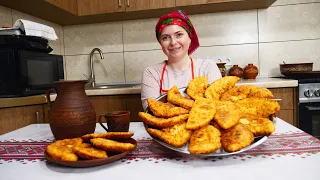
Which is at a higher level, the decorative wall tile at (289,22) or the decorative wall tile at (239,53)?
the decorative wall tile at (289,22)

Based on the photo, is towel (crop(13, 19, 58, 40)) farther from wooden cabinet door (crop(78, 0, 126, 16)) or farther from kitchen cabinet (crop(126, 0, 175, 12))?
kitchen cabinet (crop(126, 0, 175, 12))

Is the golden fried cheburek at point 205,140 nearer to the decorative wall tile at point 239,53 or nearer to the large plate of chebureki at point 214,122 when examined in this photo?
the large plate of chebureki at point 214,122

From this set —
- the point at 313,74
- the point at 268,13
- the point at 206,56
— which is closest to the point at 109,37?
the point at 206,56

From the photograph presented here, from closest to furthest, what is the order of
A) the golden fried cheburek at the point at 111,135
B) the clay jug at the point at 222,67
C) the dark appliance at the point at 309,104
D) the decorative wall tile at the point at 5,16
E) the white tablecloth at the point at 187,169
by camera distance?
1. the white tablecloth at the point at 187,169
2. the golden fried cheburek at the point at 111,135
3. the dark appliance at the point at 309,104
4. the decorative wall tile at the point at 5,16
5. the clay jug at the point at 222,67

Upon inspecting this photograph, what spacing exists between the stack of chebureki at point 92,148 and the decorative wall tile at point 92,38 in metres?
2.09

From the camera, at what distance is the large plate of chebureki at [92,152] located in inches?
22.1

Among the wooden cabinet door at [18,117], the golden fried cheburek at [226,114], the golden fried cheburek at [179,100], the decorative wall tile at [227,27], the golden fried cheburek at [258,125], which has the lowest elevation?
the wooden cabinet door at [18,117]

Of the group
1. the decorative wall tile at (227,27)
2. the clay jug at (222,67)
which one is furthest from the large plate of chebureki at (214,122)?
the decorative wall tile at (227,27)

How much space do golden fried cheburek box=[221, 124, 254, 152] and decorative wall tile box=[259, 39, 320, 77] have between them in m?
2.08

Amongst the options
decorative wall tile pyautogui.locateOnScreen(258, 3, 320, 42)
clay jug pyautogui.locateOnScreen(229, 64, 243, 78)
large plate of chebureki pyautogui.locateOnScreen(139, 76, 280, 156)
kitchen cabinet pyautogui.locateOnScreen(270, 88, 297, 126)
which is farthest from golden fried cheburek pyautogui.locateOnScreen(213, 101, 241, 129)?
decorative wall tile pyautogui.locateOnScreen(258, 3, 320, 42)

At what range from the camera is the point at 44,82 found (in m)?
1.86

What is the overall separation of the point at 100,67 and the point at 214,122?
2205 mm

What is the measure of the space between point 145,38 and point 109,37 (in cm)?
40

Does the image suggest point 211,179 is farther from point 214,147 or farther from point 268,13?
point 268,13
